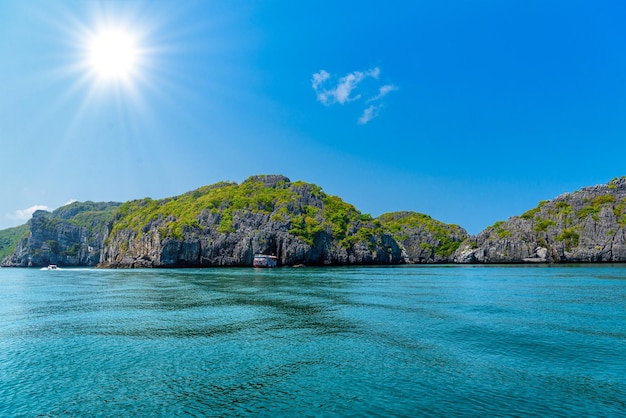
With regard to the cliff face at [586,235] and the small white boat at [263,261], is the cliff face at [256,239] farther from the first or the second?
the cliff face at [586,235]

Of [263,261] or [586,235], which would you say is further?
[586,235]

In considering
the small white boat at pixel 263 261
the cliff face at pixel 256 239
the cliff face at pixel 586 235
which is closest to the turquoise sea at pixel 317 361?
the small white boat at pixel 263 261

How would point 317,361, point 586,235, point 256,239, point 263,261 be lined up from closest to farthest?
point 317,361 < point 263,261 < point 256,239 < point 586,235

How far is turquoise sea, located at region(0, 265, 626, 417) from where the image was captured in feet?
50.9

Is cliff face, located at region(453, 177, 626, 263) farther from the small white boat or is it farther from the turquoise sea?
the turquoise sea

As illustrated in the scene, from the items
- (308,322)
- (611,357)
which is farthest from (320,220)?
(611,357)

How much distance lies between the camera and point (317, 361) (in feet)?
70.7

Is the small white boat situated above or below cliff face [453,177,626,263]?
below

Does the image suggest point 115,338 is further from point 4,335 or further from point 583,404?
point 583,404

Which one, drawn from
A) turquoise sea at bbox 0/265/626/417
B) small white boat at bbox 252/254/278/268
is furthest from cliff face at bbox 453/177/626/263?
turquoise sea at bbox 0/265/626/417

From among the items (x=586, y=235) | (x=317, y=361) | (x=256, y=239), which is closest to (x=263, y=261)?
(x=256, y=239)

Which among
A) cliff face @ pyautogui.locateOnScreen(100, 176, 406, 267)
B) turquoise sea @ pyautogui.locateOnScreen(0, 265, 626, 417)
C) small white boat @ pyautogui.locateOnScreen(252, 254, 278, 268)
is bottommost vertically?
turquoise sea @ pyautogui.locateOnScreen(0, 265, 626, 417)

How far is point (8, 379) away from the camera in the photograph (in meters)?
19.0

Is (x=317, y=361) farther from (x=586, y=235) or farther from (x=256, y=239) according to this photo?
(x=586, y=235)
